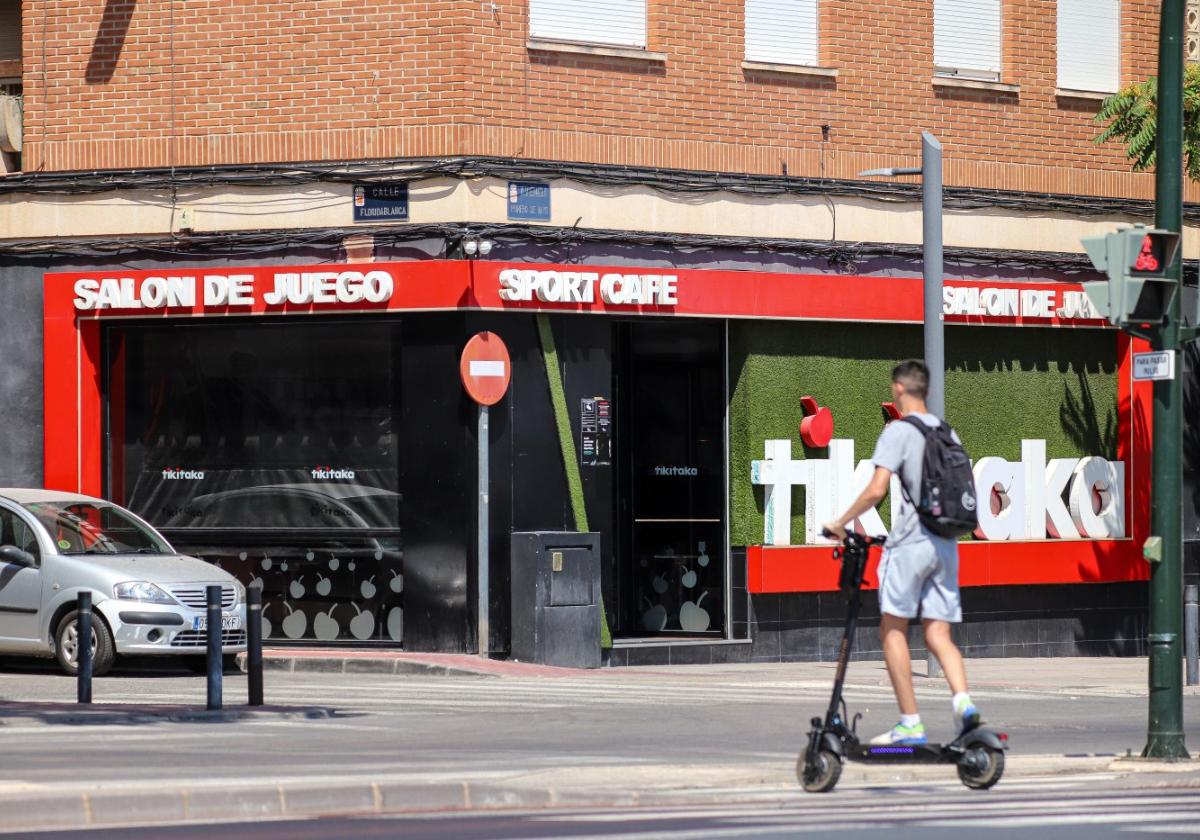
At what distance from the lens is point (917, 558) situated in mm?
10281

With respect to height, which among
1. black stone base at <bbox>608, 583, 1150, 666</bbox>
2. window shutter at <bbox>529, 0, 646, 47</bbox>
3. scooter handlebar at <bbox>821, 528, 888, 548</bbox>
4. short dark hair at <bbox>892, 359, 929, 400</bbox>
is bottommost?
black stone base at <bbox>608, 583, 1150, 666</bbox>

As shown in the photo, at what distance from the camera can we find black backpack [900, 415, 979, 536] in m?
10.2

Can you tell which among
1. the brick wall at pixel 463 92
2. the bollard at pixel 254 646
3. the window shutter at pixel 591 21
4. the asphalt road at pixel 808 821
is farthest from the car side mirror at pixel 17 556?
the asphalt road at pixel 808 821

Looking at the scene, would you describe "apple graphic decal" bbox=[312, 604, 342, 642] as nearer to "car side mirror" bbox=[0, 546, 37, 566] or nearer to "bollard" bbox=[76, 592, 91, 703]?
"car side mirror" bbox=[0, 546, 37, 566]

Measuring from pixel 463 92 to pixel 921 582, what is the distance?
418 inches

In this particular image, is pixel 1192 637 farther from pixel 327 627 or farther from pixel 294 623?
pixel 294 623

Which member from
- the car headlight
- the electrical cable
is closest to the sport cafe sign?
the electrical cable

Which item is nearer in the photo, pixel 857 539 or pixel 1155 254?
pixel 857 539

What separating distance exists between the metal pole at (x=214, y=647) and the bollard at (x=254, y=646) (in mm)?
358

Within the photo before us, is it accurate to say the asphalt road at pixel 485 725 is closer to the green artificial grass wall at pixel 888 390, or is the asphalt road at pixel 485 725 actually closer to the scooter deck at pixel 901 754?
the scooter deck at pixel 901 754

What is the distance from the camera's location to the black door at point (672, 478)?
21.5 m

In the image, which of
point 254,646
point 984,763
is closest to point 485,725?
point 254,646

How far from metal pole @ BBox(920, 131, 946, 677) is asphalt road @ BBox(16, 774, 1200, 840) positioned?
9.17 meters

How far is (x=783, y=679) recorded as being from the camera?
18969mm
